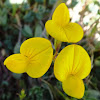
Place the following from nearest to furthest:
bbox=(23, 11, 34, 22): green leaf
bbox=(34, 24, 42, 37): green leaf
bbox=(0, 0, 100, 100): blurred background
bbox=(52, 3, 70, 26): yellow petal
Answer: bbox=(52, 3, 70, 26): yellow petal < bbox=(0, 0, 100, 100): blurred background < bbox=(34, 24, 42, 37): green leaf < bbox=(23, 11, 34, 22): green leaf

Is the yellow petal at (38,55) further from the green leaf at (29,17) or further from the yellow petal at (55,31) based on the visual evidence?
the green leaf at (29,17)

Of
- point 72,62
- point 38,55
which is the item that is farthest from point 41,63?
point 72,62

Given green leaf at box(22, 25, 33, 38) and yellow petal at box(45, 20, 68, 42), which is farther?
green leaf at box(22, 25, 33, 38)

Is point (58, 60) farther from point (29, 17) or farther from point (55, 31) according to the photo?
point (29, 17)

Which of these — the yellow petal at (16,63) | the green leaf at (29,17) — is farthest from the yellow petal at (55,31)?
the green leaf at (29,17)

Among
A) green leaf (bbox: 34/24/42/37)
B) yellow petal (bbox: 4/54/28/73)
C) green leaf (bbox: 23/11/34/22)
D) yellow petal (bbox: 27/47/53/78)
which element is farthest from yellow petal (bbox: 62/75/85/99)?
green leaf (bbox: 23/11/34/22)

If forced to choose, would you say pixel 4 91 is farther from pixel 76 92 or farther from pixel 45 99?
pixel 76 92

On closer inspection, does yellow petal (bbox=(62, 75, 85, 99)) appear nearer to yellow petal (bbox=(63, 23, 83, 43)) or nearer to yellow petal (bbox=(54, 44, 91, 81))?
yellow petal (bbox=(54, 44, 91, 81))

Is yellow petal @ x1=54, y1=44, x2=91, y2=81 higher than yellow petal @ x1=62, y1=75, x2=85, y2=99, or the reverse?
yellow petal @ x1=54, y1=44, x2=91, y2=81
